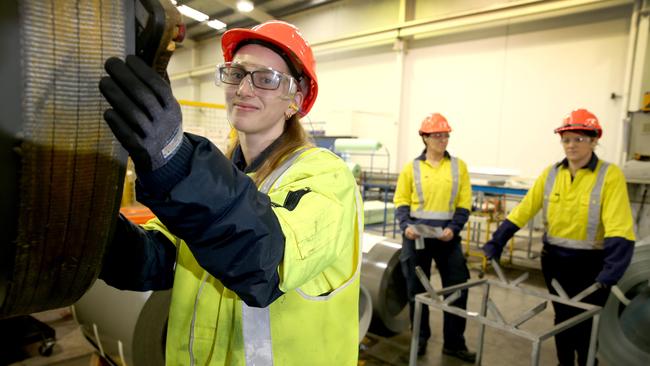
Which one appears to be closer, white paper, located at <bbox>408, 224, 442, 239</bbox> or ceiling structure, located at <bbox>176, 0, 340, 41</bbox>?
white paper, located at <bbox>408, 224, 442, 239</bbox>

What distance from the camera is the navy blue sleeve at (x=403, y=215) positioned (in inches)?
130

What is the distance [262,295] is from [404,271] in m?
2.84

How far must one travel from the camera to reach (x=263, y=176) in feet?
3.08

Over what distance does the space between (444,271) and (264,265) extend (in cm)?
291

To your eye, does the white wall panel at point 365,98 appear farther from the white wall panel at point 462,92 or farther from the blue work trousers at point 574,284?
the blue work trousers at point 574,284

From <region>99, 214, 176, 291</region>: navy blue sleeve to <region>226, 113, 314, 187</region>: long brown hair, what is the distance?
29cm

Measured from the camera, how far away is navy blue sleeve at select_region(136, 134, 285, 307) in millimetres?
474

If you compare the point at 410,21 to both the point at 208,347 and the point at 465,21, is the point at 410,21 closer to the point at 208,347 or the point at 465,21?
the point at 465,21

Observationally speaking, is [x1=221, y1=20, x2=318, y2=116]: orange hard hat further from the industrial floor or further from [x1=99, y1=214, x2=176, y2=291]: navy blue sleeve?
the industrial floor

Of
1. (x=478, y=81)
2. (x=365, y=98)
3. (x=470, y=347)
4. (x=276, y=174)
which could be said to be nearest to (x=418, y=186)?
(x=470, y=347)

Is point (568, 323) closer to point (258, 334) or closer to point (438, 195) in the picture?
point (438, 195)

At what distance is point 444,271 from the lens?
317cm

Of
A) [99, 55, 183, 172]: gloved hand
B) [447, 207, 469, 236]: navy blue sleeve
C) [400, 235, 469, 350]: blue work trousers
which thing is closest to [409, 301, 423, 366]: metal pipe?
[400, 235, 469, 350]: blue work trousers

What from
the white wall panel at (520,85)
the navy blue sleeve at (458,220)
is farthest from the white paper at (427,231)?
the white wall panel at (520,85)
